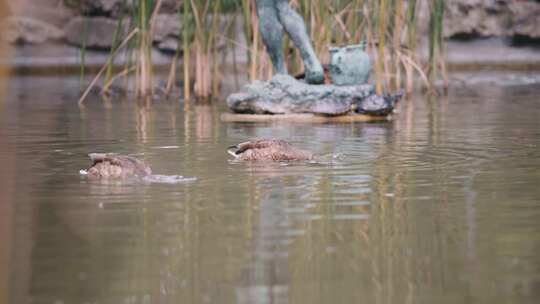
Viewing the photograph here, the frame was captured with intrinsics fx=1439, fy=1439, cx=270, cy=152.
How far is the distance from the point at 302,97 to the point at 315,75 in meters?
0.22

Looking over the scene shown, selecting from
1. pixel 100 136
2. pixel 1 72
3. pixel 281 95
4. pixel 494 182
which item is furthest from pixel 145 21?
pixel 1 72

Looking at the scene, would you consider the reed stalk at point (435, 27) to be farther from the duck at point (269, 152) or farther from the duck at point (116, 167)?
the duck at point (116, 167)

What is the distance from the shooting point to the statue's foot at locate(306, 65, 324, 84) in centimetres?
1230

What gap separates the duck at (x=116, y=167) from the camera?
760 centimetres

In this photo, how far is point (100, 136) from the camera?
424 inches

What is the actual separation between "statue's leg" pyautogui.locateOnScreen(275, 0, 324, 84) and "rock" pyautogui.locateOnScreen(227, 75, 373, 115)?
186mm

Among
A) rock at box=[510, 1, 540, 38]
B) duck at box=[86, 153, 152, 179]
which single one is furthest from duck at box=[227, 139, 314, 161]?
rock at box=[510, 1, 540, 38]

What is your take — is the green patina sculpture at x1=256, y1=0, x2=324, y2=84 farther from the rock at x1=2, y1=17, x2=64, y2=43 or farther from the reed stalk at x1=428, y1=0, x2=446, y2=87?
the rock at x1=2, y1=17, x2=64, y2=43

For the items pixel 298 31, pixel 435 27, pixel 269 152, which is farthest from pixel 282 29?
pixel 269 152

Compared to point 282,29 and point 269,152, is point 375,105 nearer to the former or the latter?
point 282,29

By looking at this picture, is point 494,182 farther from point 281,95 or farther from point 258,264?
point 281,95

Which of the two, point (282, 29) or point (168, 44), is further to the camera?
point (168, 44)

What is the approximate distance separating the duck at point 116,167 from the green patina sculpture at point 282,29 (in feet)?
14.8

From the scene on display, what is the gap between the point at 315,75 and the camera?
40.5 ft
